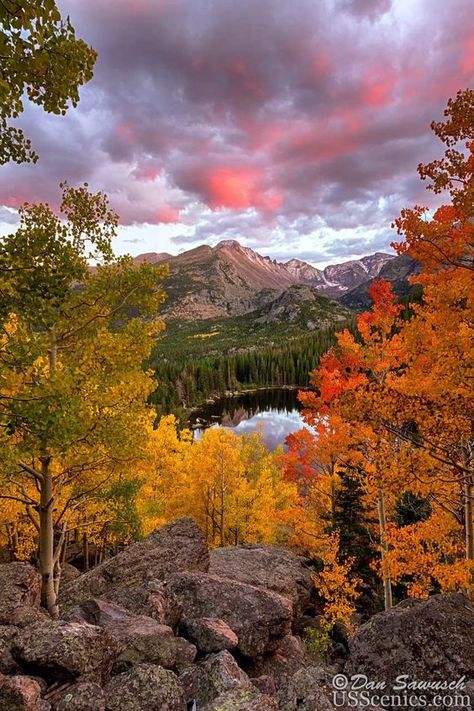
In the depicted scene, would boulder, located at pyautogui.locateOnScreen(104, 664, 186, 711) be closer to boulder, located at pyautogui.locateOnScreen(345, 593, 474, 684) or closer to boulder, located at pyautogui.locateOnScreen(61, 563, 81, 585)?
boulder, located at pyautogui.locateOnScreen(345, 593, 474, 684)

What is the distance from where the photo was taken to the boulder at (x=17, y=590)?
875 centimetres

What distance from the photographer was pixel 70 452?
9.51 m

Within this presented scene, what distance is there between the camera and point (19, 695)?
17.7ft

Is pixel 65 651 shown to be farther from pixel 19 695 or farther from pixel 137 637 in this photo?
pixel 137 637

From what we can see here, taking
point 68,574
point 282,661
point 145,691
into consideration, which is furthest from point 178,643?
point 68,574

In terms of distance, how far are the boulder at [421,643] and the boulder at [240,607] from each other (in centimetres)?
239

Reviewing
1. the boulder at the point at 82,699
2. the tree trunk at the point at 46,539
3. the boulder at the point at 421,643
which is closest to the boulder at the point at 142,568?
the tree trunk at the point at 46,539

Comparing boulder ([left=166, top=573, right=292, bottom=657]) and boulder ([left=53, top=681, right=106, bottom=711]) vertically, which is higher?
boulder ([left=53, top=681, right=106, bottom=711])

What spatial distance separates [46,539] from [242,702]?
7146 mm

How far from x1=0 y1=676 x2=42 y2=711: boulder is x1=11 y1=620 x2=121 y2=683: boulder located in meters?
0.61

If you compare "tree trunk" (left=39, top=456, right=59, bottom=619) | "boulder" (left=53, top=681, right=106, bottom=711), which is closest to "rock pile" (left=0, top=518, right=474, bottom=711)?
"boulder" (left=53, top=681, right=106, bottom=711)

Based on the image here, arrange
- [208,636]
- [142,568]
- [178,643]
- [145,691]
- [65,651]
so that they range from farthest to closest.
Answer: [142,568], [208,636], [178,643], [65,651], [145,691]

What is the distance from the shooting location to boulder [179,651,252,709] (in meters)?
6.35

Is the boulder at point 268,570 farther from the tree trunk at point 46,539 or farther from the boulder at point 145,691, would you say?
the boulder at point 145,691
